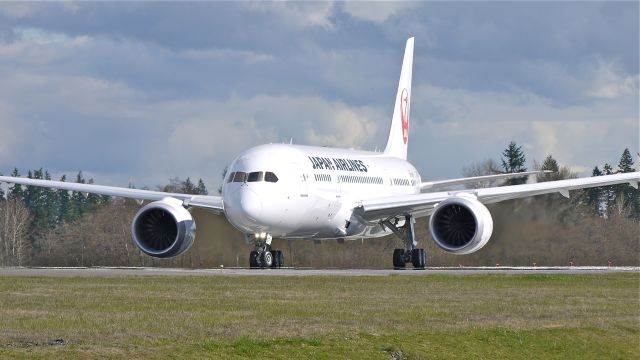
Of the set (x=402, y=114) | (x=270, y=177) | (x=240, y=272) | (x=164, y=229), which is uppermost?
(x=402, y=114)

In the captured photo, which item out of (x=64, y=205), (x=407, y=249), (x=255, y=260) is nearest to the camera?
(x=255, y=260)

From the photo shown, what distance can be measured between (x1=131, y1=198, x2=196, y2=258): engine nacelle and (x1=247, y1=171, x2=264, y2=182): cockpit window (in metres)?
3.36

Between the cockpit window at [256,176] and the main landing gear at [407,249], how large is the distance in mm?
8076

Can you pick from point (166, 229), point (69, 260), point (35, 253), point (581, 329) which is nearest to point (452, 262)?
point (166, 229)

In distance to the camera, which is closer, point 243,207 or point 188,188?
point 243,207

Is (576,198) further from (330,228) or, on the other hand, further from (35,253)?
(35,253)

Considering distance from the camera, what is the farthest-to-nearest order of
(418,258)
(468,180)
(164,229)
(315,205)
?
(468,180), (418,258), (164,229), (315,205)

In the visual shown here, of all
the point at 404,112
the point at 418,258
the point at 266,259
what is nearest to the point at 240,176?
the point at 266,259

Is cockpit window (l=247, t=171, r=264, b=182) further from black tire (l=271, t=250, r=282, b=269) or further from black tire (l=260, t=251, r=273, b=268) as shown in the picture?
black tire (l=271, t=250, r=282, b=269)

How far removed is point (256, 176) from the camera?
154ft

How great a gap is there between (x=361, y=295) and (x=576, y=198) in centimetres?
3277

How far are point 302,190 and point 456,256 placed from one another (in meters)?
13.1

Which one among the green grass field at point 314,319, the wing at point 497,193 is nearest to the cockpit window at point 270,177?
the wing at point 497,193

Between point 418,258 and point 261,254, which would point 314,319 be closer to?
point 261,254
